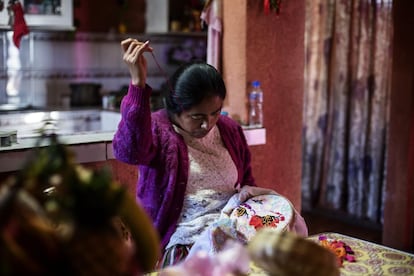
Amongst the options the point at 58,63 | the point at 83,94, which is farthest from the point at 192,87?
the point at 58,63

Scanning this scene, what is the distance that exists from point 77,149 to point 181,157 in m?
0.59

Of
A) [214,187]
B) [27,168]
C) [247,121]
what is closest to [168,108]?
[214,187]

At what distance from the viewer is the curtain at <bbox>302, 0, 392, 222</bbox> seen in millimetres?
4871

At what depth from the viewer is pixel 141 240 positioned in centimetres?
119

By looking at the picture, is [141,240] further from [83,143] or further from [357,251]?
[83,143]

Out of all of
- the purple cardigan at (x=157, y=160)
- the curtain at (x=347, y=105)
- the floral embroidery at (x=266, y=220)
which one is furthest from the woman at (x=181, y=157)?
the curtain at (x=347, y=105)

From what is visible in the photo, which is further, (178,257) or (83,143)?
(83,143)

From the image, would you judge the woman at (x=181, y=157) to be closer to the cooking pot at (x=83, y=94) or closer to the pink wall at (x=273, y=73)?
the pink wall at (x=273, y=73)

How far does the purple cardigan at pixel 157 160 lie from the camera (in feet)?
7.37

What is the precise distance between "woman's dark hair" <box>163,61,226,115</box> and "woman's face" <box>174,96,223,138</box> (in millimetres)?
16

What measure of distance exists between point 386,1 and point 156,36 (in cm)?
237

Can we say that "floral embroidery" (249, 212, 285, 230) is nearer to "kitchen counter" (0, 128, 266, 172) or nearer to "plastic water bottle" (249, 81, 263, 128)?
"kitchen counter" (0, 128, 266, 172)

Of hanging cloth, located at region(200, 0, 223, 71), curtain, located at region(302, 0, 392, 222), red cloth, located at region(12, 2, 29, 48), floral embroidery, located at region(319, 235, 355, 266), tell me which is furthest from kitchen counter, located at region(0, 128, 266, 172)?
curtain, located at region(302, 0, 392, 222)

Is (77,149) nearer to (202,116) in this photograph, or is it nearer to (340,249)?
(202,116)
